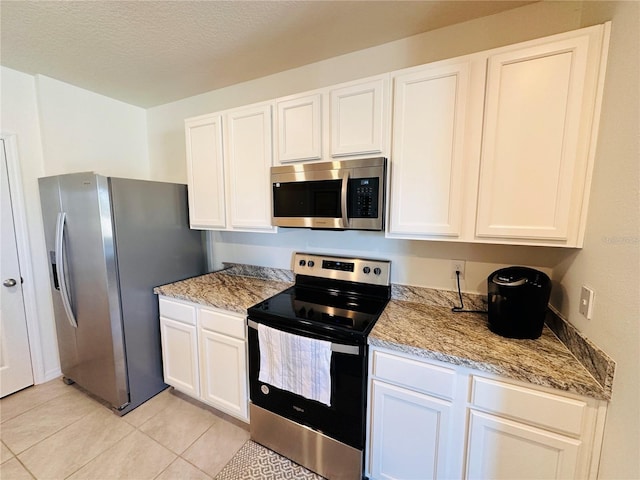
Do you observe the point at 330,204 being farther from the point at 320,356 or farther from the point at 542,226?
the point at 542,226

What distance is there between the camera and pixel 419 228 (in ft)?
4.81

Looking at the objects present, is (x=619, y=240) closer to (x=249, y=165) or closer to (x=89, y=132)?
(x=249, y=165)

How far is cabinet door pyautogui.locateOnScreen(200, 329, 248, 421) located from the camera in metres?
1.78

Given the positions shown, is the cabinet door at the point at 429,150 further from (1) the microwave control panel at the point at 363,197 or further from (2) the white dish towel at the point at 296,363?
(2) the white dish towel at the point at 296,363

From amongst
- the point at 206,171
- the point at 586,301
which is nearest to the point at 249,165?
the point at 206,171

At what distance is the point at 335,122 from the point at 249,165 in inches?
27.5

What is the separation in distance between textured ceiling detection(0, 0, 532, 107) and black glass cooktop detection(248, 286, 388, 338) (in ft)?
5.52

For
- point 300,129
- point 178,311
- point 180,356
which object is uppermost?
point 300,129

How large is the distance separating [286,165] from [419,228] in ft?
3.03

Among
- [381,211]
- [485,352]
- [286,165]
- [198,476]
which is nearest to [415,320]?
[485,352]

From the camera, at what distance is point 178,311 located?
2033 mm

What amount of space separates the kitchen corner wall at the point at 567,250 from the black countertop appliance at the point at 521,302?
14 centimetres

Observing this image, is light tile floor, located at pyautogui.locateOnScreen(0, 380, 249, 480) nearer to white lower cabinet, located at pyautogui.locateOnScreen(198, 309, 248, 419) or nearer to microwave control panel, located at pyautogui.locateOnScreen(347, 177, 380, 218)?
white lower cabinet, located at pyautogui.locateOnScreen(198, 309, 248, 419)

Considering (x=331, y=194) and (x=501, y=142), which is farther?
(x=331, y=194)
